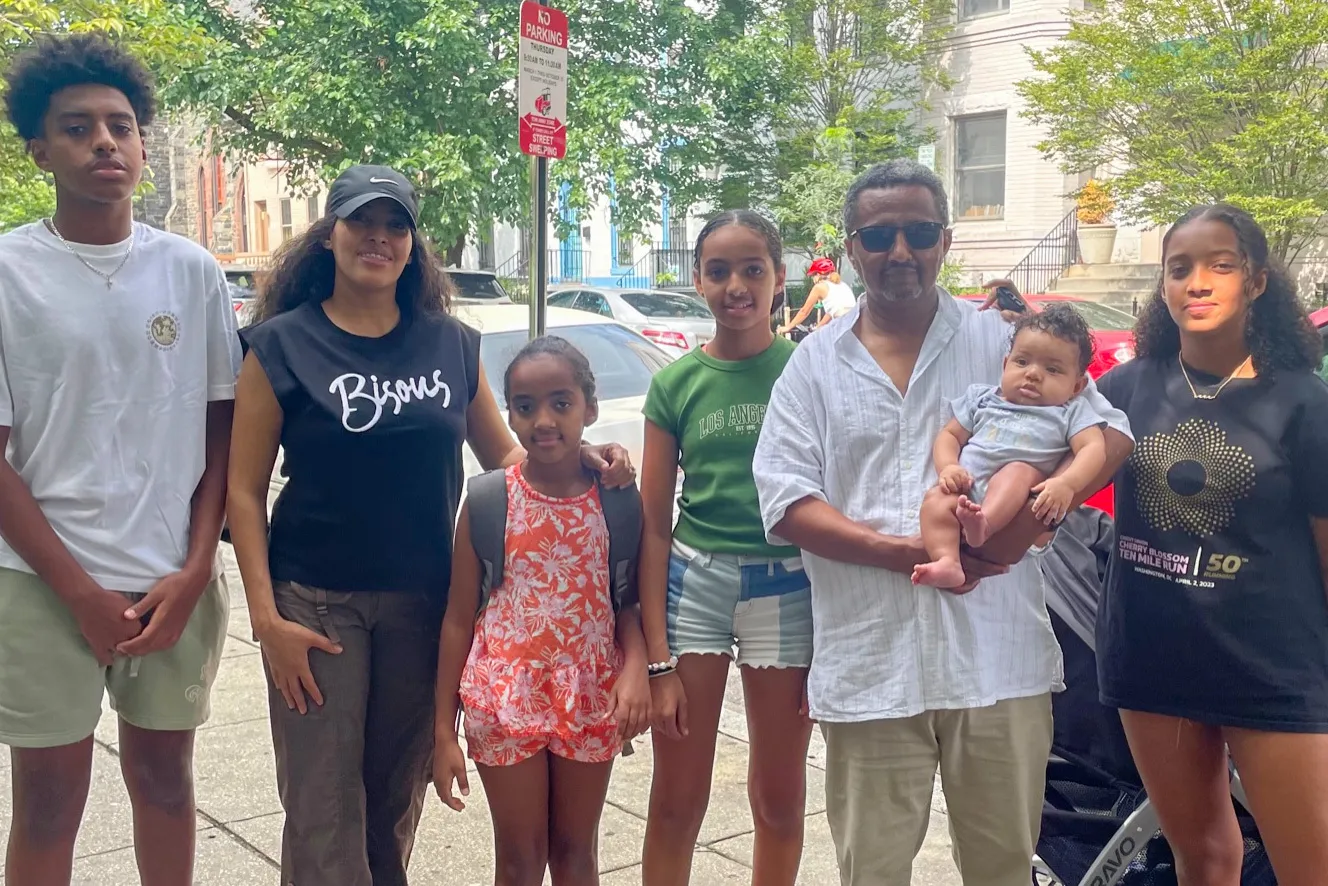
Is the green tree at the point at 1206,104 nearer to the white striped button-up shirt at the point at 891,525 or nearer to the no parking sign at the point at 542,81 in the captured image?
the no parking sign at the point at 542,81

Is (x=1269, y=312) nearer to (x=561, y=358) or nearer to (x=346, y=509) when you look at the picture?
(x=561, y=358)

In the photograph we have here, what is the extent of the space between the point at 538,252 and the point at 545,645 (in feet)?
12.6

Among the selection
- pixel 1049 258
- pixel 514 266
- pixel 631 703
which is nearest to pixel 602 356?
pixel 631 703

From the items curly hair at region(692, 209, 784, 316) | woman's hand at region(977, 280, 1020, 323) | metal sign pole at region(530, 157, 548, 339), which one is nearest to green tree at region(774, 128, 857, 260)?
metal sign pole at region(530, 157, 548, 339)

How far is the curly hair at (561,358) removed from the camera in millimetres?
3078

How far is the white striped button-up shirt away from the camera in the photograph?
2.71m

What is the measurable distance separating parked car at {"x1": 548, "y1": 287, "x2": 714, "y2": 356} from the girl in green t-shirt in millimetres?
12566

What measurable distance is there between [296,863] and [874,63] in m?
23.0

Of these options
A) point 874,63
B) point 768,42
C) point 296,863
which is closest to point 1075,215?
point 874,63

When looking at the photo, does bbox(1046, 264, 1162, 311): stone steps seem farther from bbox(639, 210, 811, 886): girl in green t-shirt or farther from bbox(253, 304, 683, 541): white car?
bbox(639, 210, 811, 886): girl in green t-shirt

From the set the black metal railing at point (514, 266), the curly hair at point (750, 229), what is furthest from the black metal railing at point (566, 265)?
the curly hair at point (750, 229)

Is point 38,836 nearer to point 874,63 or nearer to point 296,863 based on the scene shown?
point 296,863

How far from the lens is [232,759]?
5.07m

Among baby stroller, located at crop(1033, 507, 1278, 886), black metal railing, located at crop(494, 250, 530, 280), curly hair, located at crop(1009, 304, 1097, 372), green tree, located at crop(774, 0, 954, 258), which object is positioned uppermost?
green tree, located at crop(774, 0, 954, 258)
